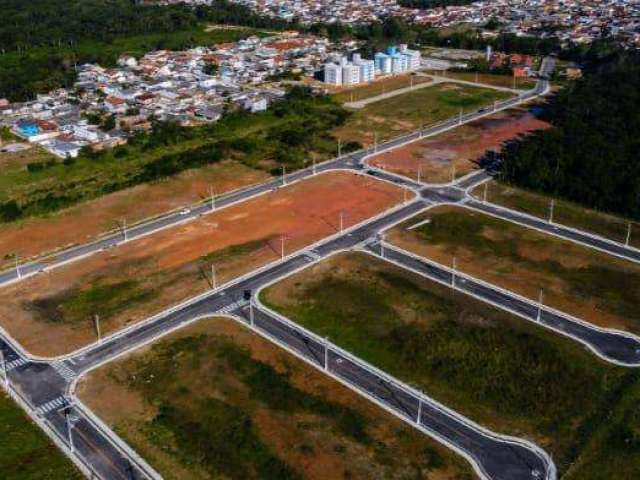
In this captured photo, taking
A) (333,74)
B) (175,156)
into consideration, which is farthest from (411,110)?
(175,156)

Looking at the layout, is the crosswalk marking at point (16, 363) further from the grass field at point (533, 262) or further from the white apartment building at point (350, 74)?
the white apartment building at point (350, 74)

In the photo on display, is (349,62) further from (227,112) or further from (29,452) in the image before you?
(29,452)

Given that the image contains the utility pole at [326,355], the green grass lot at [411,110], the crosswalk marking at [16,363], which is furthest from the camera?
the green grass lot at [411,110]

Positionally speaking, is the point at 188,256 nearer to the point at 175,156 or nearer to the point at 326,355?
the point at 326,355

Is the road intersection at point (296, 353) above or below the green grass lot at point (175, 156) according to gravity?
below

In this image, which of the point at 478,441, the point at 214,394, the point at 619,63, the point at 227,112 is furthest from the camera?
the point at 619,63

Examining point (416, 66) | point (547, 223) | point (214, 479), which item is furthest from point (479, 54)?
point (214, 479)

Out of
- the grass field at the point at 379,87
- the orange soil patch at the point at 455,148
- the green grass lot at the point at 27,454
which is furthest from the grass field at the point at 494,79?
the green grass lot at the point at 27,454
